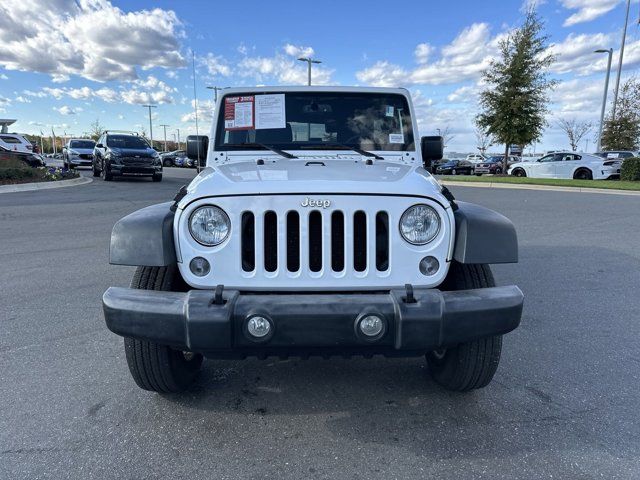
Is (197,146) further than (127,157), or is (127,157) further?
(127,157)

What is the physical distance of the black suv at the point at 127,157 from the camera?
17.0 meters

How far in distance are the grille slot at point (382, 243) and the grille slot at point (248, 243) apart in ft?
2.01

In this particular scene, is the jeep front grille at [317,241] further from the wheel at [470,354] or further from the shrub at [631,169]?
the shrub at [631,169]


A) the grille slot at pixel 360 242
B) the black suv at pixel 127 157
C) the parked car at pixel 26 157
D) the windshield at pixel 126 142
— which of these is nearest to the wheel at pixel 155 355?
the grille slot at pixel 360 242

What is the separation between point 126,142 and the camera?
58.7 ft

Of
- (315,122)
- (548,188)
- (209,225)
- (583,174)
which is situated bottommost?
(548,188)

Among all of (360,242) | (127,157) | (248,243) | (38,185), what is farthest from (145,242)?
(127,157)

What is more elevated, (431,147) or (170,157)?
(431,147)

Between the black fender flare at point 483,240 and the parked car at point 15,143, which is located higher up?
the parked car at point 15,143

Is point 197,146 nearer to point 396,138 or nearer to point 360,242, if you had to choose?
→ point 396,138

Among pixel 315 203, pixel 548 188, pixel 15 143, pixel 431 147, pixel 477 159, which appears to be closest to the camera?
pixel 315 203

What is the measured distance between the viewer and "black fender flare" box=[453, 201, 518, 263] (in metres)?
2.26

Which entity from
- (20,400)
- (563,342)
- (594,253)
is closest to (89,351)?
(20,400)

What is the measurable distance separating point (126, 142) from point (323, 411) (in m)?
17.7
